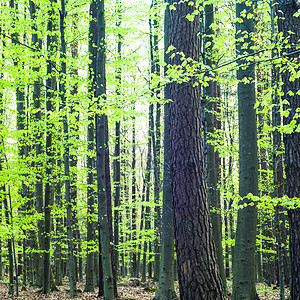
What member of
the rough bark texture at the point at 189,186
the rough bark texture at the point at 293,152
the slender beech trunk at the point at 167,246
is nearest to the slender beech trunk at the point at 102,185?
the slender beech trunk at the point at 167,246

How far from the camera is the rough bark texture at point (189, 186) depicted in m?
4.73

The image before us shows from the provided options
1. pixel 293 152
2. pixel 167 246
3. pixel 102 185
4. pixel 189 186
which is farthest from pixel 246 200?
pixel 102 185

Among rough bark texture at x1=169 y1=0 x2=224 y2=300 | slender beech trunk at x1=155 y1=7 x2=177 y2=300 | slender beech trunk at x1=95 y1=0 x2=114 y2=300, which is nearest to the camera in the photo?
rough bark texture at x1=169 y1=0 x2=224 y2=300

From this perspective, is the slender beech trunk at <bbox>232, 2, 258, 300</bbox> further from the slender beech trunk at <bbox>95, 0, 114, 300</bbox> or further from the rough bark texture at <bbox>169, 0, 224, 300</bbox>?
the slender beech trunk at <bbox>95, 0, 114, 300</bbox>

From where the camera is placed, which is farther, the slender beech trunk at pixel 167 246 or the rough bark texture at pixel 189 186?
the slender beech trunk at pixel 167 246

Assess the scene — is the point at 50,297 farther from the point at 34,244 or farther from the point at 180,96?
the point at 180,96

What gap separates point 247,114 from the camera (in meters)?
7.05

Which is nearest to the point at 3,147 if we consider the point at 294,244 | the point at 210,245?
the point at 210,245

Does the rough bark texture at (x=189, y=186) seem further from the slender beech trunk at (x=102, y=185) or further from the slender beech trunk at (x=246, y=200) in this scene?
the slender beech trunk at (x=102, y=185)

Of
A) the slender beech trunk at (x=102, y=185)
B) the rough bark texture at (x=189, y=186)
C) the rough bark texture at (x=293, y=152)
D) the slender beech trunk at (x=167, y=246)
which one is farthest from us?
the slender beech trunk at (x=167, y=246)

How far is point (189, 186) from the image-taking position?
5.00m

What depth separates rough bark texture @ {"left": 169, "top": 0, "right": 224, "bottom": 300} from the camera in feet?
15.5

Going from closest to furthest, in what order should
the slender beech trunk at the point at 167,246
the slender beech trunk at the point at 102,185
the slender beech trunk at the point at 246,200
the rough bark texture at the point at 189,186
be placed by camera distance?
the rough bark texture at the point at 189,186 < the slender beech trunk at the point at 246,200 < the slender beech trunk at the point at 102,185 < the slender beech trunk at the point at 167,246

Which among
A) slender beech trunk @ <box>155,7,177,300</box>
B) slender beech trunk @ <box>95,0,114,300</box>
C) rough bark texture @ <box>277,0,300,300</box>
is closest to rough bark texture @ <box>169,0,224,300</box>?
rough bark texture @ <box>277,0,300,300</box>
